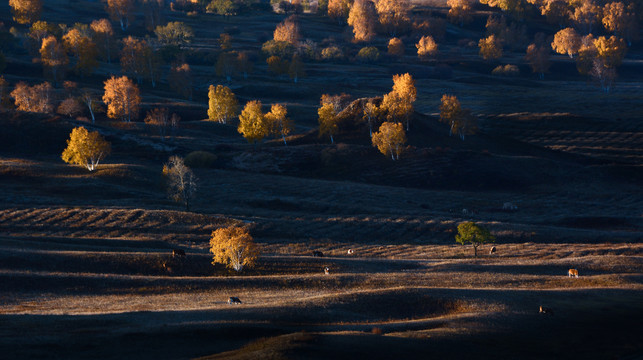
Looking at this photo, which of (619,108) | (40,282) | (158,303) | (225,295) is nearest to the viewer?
(158,303)

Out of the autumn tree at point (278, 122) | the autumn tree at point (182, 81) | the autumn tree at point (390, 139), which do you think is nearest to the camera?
the autumn tree at point (390, 139)

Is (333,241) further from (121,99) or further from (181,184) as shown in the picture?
(121,99)

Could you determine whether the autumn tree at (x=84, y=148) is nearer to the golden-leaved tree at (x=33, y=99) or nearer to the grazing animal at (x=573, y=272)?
the golden-leaved tree at (x=33, y=99)

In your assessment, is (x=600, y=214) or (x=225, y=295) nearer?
(x=225, y=295)

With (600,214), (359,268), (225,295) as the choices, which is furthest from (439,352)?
(600,214)

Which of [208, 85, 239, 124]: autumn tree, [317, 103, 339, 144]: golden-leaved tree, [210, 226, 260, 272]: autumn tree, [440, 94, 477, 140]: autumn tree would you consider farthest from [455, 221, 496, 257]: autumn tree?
[208, 85, 239, 124]: autumn tree

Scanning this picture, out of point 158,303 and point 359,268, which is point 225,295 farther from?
point 359,268

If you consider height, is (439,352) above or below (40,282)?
above

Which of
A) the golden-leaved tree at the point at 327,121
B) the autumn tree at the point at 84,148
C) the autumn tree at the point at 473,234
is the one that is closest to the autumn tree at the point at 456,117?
the golden-leaved tree at the point at 327,121
